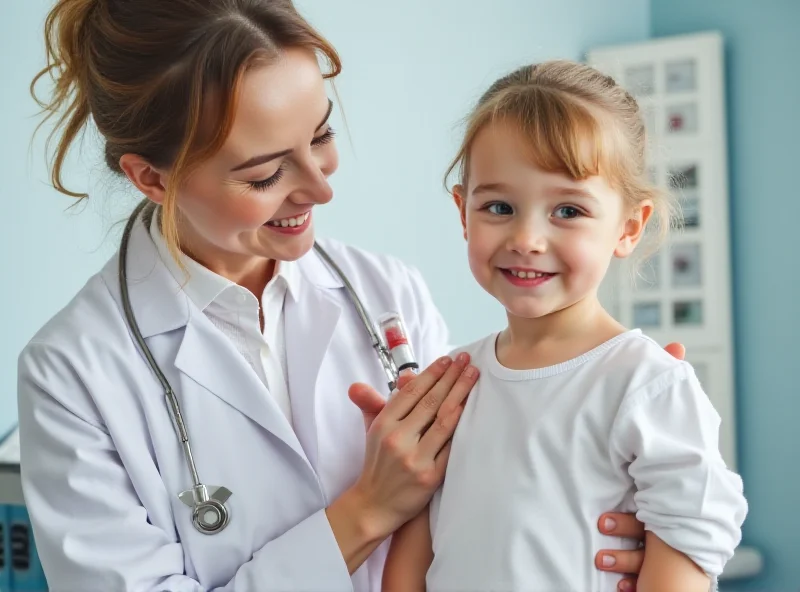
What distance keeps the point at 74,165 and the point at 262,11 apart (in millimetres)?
1292

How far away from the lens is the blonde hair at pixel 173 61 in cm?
138

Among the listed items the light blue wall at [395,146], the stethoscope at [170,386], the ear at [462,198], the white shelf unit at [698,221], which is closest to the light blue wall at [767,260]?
the white shelf unit at [698,221]

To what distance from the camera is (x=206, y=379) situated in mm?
1488

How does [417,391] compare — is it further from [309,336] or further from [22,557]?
[22,557]

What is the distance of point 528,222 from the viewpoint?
124 centimetres

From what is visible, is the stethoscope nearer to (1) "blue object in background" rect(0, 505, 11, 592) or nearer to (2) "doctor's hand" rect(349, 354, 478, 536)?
(2) "doctor's hand" rect(349, 354, 478, 536)

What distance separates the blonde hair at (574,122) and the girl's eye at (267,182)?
267 mm

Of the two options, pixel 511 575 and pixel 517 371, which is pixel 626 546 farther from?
pixel 517 371

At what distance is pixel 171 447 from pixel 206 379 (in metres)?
0.11

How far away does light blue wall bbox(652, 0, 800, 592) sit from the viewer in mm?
3576

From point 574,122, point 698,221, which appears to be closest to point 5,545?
point 574,122

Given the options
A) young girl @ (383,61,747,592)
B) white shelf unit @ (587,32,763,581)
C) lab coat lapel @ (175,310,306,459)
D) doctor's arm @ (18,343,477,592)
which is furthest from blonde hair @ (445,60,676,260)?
white shelf unit @ (587,32,763,581)

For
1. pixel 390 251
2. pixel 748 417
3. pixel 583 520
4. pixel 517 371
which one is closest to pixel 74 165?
pixel 390 251

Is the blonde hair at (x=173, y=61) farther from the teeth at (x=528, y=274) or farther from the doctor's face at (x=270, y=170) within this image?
the teeth at (x=528, y=274)
